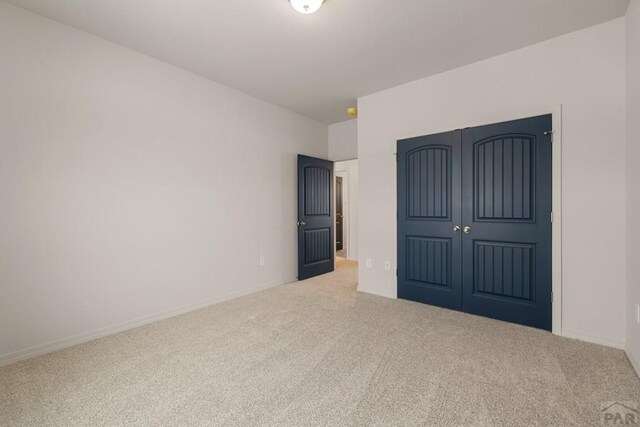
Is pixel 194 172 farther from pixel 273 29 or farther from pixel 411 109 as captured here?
pixel 411 109

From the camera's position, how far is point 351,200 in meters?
6.71

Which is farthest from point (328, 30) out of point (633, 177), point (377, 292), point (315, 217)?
point (377, 292)

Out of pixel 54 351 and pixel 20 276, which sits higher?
pixel 20 276

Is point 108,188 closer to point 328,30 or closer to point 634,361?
point 328,30

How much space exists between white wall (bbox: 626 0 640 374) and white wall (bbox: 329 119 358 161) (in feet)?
10.4

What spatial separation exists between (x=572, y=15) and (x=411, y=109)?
150 cm

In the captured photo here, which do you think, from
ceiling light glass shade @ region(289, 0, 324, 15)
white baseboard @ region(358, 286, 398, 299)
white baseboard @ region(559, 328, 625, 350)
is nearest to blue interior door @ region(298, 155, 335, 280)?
white baseboard @ region(358, 286, 398, 299)

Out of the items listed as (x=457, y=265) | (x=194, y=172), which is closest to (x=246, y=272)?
(x=194, y=172)

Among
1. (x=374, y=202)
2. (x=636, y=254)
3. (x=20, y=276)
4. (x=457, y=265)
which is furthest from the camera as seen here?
(x=374, y=202)

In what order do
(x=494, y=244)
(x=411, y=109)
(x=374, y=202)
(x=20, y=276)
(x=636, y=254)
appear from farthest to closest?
(x=374, y=202) < (x=411, y=109) < (x=494, y=244) < (x=20, y=276) < (x=636, y=254)

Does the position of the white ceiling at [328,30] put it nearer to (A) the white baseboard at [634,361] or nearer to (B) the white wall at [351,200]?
(A) the white baseboard at [634,361]

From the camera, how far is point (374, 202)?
3750 mm

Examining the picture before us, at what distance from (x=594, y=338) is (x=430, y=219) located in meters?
1.64

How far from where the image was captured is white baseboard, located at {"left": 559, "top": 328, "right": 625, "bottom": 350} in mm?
2262
